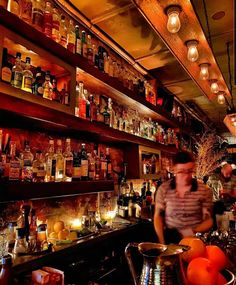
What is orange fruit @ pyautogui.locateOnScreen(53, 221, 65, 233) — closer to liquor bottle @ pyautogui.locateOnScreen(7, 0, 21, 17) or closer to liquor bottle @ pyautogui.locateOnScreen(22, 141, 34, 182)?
liquor bottle @ pyautogui.locateOnScreen(22, 141, 34, 182)

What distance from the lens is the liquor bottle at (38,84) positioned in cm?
156

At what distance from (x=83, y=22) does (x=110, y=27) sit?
0.85 feet

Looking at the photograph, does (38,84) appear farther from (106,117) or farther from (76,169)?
(106,117)

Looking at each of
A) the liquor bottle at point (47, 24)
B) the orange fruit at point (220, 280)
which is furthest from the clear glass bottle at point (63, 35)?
the orange fruit at point (220, 280)

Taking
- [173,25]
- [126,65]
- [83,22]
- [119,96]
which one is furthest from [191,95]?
[173,25]

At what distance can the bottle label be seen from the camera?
1301mm

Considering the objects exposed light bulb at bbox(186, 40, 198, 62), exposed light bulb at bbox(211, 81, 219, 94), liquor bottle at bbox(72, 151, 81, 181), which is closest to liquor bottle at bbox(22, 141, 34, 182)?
liquor bottle at bbox(72, 151, 81, 181)

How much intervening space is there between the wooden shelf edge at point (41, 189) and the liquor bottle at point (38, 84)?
57cm

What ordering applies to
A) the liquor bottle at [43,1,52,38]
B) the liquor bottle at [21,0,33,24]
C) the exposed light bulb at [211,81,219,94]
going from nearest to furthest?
the liquor bottle at [21,0,33,24] < the liquor bottle at [43,1,52,38] < the exposed light bulb at [211,81,219,94]

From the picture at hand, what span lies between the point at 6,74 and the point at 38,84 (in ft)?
0.94

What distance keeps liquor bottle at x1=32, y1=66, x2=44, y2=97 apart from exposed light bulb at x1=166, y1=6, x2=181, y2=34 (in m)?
0.90

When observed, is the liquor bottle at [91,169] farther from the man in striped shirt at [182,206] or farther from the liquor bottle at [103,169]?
the man in striped shirt at [182,206]

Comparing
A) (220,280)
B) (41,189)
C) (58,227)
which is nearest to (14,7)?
(41,189)

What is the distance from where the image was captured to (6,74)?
1.32 metres
